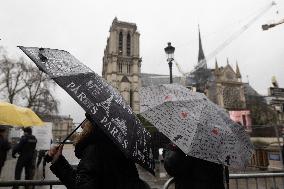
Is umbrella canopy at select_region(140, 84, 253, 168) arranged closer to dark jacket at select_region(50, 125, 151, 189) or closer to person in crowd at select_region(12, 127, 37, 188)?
dark jacket at select_region(50, 125, 151, 189)

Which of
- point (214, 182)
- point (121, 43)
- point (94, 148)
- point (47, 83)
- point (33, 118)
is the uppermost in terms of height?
point (121, 43)

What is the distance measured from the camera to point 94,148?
215cm

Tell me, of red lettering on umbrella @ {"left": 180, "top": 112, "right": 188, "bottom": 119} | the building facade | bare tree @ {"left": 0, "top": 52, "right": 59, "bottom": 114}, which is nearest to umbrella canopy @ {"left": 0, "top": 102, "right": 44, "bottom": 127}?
red lettering on umbrella @ {"left": 180, "top": 112, "right": 188, "bottom": 119}

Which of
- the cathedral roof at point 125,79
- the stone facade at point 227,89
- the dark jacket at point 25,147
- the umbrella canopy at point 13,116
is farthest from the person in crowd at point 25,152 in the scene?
the stone facade at point 227,89

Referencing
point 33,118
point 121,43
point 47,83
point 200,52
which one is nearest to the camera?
point 33,118

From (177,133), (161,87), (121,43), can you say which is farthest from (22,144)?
(121,43)

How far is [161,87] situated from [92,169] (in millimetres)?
1528

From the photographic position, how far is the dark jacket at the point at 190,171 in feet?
9.48

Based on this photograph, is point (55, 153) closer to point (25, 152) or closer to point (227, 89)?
point (25, 152)

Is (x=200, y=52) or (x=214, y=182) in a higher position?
(x=200, y=52)

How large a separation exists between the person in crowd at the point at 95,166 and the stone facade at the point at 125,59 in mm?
62461

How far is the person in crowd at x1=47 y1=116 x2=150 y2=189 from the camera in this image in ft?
6.73

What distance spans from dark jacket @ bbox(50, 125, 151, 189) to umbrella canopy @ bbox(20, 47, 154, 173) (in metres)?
0.17

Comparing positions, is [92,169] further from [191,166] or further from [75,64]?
[191,166]
